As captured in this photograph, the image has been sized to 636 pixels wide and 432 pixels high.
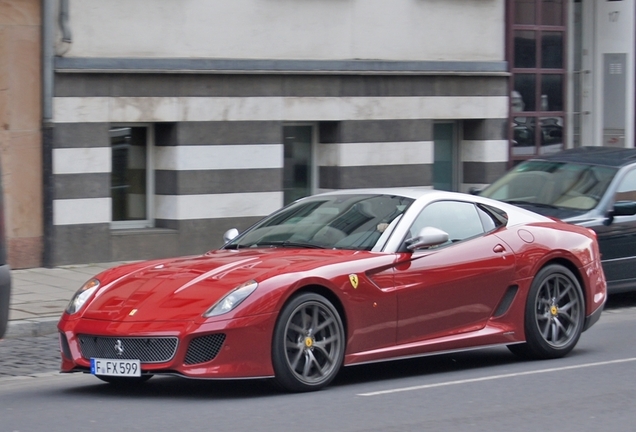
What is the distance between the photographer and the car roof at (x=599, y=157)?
13.7 m

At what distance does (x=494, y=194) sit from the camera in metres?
14.3

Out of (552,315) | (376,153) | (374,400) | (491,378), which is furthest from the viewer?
(376,153)

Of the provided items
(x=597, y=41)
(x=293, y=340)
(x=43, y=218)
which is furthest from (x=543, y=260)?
(x=597, y=41)

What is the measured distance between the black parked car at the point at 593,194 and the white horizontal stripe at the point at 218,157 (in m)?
3.99

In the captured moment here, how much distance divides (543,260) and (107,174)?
7.93 meters

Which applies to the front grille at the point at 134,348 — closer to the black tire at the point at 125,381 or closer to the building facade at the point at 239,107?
the black tire at the point at 125,381

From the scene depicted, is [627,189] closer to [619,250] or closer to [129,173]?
[619,250]

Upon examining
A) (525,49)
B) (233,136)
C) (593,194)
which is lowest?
(593,194)

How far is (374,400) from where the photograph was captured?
7.83 meters

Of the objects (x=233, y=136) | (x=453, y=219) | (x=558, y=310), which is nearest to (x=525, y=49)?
(x=233, y=136)

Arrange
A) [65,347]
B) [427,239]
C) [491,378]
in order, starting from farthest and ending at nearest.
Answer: [491,378]
[427,239]
[65,347]

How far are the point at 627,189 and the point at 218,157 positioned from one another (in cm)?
597

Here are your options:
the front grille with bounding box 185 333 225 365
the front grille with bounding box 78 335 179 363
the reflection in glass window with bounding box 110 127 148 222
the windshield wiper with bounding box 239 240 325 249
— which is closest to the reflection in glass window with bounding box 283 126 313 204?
the reflection in glass window with bounding box 110 127 148 222

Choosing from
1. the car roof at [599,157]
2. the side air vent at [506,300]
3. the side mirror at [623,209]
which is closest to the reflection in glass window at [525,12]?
the car roof at [599,157]
